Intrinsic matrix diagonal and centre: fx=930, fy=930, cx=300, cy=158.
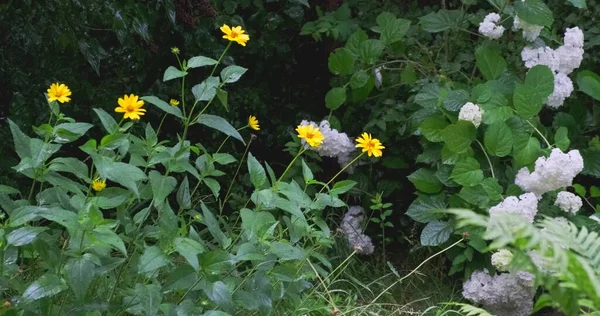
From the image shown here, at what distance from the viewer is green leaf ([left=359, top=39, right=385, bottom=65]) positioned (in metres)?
4.00

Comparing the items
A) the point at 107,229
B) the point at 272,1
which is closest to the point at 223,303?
the point at 107,229

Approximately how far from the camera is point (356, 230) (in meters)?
4.02

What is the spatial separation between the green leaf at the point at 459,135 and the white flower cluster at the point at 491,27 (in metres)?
0.46

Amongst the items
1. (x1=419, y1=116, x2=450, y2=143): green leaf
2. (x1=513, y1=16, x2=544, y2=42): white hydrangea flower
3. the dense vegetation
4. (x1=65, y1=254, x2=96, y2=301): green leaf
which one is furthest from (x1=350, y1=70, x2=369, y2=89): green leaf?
(x1=65, y1=254, x2=96, y2=301): green leaf

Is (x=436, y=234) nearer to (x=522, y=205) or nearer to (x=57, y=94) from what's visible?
(x=522, y=205)

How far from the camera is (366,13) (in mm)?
4445

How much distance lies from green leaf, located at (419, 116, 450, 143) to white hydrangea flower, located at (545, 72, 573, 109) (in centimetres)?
44

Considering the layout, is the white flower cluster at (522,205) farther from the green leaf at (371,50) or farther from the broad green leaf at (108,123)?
the broad green leaf at (108,123)

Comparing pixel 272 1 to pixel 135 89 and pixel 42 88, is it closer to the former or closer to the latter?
pixel 135 89

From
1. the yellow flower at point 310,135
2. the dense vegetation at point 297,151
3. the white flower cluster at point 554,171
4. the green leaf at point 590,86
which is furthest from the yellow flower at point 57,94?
the green leaf at point 590,86

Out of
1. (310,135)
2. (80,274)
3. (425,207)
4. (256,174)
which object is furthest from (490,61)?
(80,274)

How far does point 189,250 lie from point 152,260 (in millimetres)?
95

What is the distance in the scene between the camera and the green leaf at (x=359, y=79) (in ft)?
13.1

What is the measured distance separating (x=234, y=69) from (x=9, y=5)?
4.73 feet
